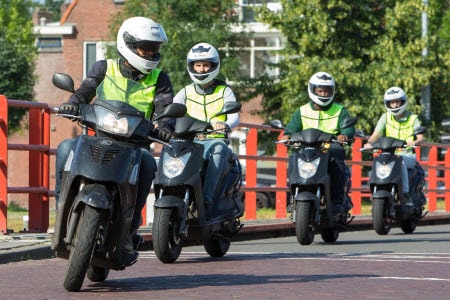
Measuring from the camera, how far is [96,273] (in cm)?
850

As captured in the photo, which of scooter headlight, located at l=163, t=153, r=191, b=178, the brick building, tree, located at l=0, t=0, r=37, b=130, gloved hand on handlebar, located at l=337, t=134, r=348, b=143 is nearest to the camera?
scooter headlight, located at l=163, t=153, r=191, b=178

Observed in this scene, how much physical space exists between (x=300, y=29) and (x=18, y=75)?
54.9 ft

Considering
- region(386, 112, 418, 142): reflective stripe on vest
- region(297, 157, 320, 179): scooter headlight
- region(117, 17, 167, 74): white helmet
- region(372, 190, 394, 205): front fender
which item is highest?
region(117, 17, 167, 74): white helmet

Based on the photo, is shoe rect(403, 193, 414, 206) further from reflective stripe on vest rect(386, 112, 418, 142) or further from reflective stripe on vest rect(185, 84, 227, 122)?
reflective stripe on vest rect(185, 84, 227, 122)

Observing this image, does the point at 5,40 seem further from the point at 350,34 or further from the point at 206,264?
the point at 206,264

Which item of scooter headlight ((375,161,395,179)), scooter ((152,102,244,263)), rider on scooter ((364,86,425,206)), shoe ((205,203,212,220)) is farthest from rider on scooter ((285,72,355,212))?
scooter ((152,102,244,263))

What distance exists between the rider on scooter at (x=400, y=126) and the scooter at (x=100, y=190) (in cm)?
845

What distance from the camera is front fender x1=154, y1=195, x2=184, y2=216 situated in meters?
10.2

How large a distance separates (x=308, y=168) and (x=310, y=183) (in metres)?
0.17

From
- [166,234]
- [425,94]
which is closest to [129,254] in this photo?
[166,234]

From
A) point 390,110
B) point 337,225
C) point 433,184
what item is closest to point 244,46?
point 433,184

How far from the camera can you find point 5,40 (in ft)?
183

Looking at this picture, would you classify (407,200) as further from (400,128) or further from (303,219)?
(303,219)

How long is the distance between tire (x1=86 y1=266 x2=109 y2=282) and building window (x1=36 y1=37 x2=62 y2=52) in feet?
187
